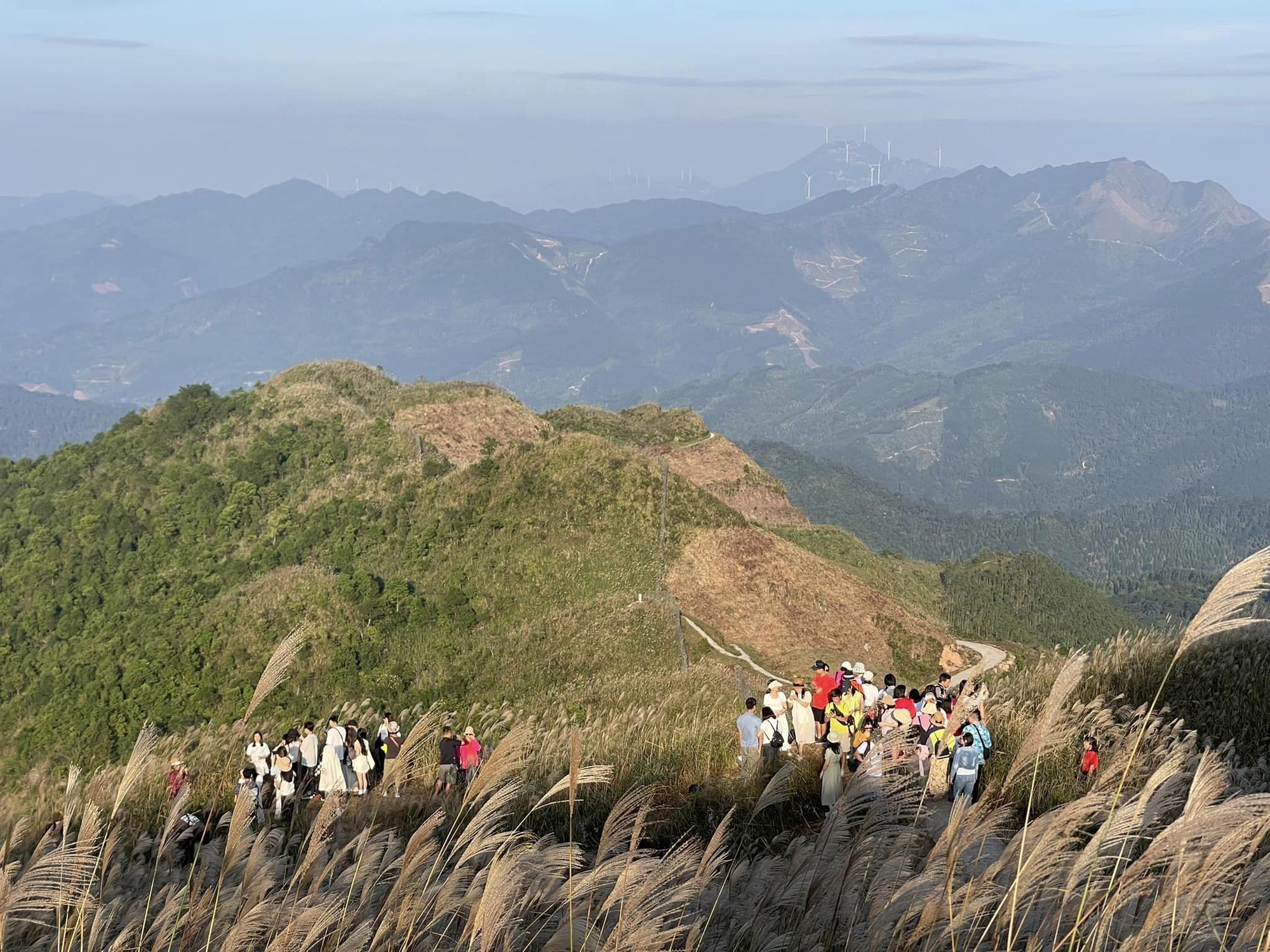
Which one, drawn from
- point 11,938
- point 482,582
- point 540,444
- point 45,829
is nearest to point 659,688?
point 482,582

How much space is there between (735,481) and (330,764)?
72703mm

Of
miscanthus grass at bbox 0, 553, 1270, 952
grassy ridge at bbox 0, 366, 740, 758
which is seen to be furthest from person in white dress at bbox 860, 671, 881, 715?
grassy ridge at bbox 0, 366, 740, 758

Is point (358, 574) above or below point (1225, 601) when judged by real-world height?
below

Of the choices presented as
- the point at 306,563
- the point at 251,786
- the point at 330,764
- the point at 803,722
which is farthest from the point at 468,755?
the point at 306,563

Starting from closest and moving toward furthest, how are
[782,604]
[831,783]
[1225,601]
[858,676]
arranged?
[1225,601] → [831,783] → [858,676] → [782,604]

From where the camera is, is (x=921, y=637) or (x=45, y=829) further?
(x=921, y=637)

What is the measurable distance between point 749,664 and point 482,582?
11.3 metres

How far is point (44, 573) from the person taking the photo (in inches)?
1981

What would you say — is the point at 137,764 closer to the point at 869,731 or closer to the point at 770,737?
the point at 770,737

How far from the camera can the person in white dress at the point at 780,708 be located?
1582 cm

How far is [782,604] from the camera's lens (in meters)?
42.8

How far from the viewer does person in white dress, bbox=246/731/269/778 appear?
14.2m

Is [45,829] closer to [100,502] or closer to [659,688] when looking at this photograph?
[659,688]

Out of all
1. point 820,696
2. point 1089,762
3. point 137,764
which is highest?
point 137,764
